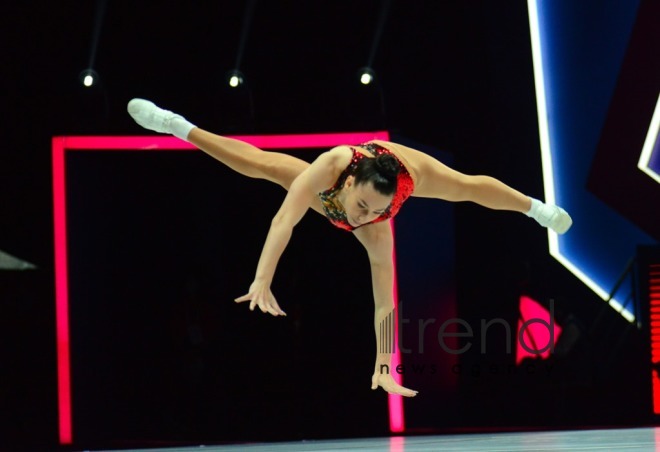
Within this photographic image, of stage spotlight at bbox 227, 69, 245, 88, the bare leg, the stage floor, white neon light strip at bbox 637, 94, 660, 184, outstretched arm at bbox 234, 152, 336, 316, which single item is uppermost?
stage spotlight at bbox 227, 69, 245, 88

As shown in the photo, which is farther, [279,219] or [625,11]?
[625,11]

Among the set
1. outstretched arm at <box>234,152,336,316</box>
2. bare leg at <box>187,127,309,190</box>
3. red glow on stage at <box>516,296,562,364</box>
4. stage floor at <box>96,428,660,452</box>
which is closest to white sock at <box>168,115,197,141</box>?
bare leg at <box>187,127,309,190</box>

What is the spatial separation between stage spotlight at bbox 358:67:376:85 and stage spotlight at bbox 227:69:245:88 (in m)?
0.78

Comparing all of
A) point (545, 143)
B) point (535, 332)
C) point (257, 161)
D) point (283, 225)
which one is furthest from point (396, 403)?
point (283, 225)

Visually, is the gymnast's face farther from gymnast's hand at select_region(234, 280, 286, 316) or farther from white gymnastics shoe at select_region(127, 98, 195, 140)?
white gymnastics shoe at select_region(127, 98, 195, 140)

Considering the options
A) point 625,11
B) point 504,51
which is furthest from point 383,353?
point 625,11

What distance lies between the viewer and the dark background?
665 centimetres

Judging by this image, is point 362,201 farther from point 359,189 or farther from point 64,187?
point 64,187

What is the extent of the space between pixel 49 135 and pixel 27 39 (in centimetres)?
66

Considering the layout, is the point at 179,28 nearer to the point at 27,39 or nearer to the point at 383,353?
the point at 27,39

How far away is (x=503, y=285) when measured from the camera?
6969 mm

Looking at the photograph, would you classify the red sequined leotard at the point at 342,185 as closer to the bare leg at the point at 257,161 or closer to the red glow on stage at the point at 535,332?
the bare leg at the point at 257,161

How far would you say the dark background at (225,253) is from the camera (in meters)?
6.65

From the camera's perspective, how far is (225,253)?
22.2 feet
